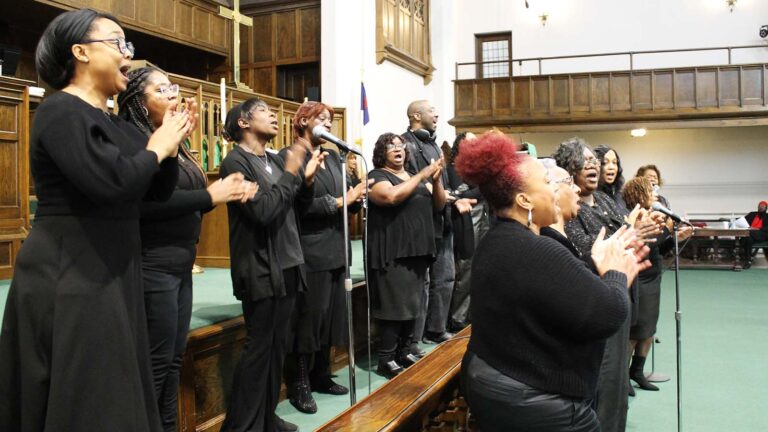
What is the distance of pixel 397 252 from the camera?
3602mm

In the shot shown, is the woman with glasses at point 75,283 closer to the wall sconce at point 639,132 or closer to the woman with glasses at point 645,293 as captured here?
the woman with glasses at point 645,293

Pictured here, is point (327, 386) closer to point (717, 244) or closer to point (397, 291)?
point (397, 291)

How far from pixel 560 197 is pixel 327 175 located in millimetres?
1498

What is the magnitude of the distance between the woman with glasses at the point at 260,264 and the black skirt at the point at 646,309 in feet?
6.46

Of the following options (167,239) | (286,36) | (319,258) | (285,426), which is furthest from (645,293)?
(286,36)

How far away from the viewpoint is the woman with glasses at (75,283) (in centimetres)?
138

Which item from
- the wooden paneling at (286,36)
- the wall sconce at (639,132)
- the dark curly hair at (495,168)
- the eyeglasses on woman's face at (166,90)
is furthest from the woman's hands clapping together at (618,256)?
the wall sconce at (639,132)

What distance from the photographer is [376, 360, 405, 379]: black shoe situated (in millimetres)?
3631

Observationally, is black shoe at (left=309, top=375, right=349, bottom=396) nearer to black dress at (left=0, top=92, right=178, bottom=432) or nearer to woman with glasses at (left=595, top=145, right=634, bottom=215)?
woman with glasses at (left=595, top=145, right=634, bottom=215)

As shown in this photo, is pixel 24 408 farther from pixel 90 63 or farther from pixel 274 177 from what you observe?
pixel 274 177

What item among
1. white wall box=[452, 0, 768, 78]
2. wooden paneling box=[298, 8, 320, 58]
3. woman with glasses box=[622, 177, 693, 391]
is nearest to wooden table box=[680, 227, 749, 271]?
white wall box=[452, 0, 768, 78]

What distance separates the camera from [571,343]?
1617 millimetres

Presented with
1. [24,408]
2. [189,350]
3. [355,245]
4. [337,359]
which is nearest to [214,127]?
[355,245]

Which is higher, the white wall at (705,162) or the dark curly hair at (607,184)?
the white wall at (705,162)
